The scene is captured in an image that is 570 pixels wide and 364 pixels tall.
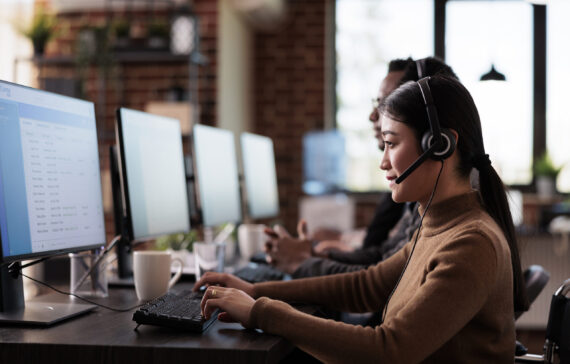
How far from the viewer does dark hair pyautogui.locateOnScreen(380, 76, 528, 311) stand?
3.86ft

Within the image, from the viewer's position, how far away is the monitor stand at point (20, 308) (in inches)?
47.3

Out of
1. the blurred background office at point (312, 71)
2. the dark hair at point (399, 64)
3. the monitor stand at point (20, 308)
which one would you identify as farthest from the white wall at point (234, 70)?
Answer: the monitor stand at point (20, 308)

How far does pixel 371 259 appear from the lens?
7.41ft

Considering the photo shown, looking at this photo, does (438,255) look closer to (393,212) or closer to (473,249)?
(473,249)

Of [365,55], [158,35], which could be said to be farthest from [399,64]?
[365,55]

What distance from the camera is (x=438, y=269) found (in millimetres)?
1029

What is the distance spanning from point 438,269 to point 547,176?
4.19 m

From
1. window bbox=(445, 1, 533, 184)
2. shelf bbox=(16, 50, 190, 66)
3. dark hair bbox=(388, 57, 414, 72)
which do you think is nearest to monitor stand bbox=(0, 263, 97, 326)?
dark hair bbox=(388, 57, 414, 72)

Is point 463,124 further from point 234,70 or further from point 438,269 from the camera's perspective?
point 234,70

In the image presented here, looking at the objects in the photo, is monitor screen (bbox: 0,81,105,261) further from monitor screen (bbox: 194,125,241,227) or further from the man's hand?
monitor screen (bbox: 194,125,241,227)

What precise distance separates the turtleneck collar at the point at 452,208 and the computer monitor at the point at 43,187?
0.74 metres

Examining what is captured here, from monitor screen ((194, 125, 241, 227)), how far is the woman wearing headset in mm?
1068

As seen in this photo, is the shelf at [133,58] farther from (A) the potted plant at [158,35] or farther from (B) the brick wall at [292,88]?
(B) the brick wall at [292,88]

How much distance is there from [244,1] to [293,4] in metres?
0.93
